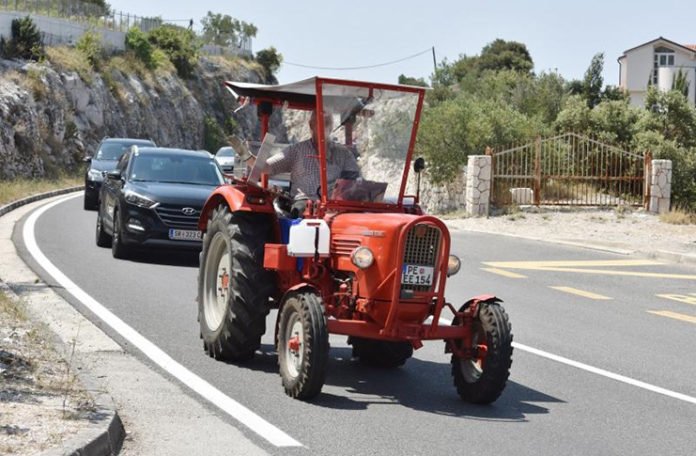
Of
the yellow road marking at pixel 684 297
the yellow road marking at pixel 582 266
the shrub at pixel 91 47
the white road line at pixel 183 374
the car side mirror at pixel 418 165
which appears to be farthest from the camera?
the shrub at pixel 91 47

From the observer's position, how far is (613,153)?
34.1m

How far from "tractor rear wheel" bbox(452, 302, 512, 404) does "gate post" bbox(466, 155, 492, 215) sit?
2301 centimetres

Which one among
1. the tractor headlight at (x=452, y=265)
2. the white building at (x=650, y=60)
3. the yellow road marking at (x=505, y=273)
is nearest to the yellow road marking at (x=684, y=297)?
the yellow road marking at (x=505, y=273)

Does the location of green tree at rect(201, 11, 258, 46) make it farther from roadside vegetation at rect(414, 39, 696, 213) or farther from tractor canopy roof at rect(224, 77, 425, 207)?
tractor canopy roof at rect(224, 77, 425, 207)

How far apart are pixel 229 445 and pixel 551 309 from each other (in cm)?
832

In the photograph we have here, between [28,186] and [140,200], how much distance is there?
20380 mm

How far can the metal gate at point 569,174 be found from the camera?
107 ft

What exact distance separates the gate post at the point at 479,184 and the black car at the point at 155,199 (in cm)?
1259

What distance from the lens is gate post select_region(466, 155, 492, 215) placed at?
31.7m

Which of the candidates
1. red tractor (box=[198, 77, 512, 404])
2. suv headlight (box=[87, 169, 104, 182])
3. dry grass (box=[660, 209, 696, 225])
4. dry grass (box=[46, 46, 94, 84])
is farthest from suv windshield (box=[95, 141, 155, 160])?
dry grass (box=[46, 46, 94, 84])

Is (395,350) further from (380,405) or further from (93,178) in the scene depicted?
(93,178)

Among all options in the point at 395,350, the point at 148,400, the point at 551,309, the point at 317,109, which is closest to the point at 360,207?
the point at 317,109

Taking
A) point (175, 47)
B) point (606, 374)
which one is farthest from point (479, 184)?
point (175, 47)

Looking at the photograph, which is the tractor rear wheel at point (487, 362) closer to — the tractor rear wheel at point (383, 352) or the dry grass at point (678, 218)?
the tractor rear wheel at point (383, 352)
